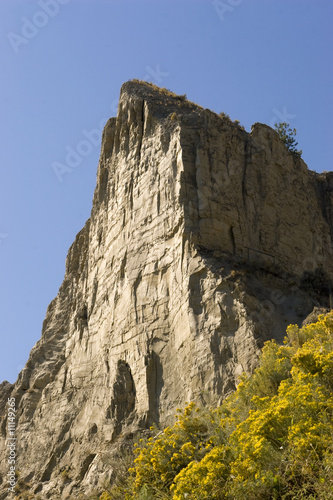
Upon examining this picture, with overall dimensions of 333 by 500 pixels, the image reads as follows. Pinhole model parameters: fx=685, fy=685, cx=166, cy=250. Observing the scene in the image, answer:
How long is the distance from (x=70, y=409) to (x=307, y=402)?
1394cm

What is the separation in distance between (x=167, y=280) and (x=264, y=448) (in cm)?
1052

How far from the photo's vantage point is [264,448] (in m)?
11.0

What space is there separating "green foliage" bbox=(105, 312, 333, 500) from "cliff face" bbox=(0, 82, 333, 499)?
2.82m

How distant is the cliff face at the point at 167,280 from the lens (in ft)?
62.3

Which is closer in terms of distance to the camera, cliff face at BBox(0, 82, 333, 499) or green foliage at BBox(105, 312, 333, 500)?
green foliage at BBox(105, 312, 333, 500)

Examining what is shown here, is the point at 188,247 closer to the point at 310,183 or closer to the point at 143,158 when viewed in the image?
the point at 143,158

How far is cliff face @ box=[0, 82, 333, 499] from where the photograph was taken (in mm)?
18984

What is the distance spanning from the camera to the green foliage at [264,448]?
1073 centimetres

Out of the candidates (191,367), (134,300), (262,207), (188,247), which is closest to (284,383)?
(191,367)

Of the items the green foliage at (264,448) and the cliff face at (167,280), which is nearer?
the green foliage at (264,448)

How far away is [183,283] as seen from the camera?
20141 mm

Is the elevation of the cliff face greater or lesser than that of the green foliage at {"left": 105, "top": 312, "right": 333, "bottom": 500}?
greater

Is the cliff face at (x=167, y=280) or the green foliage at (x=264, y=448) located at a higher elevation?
the cliff face at (x=167, y=280)

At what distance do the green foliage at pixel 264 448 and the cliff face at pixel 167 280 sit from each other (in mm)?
2825
